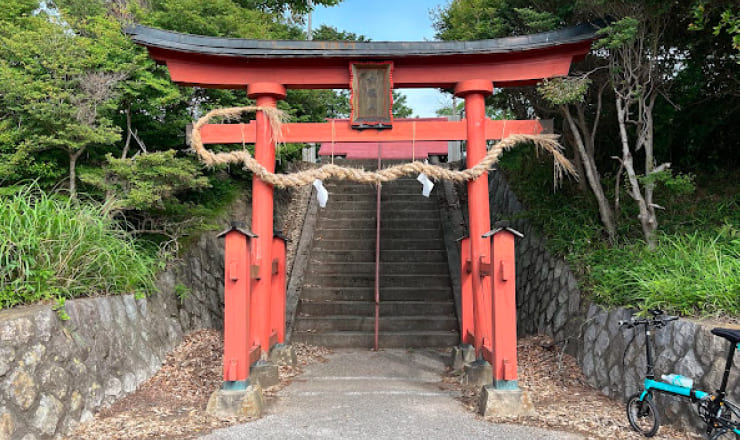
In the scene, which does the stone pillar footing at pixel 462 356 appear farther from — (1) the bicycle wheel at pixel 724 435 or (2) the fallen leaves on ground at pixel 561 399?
(1) the bicycle wheel at pixel 724 435

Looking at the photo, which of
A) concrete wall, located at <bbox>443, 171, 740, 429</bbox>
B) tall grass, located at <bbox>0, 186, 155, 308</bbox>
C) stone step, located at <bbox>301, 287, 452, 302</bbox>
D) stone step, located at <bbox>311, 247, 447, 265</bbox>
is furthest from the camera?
stone step, located at <bbox>311, 247, 447, 265</bbox>

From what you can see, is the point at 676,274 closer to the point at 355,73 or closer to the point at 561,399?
the point at 561,399

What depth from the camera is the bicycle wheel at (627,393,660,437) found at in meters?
3.83

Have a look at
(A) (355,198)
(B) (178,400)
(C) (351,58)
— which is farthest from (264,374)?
(A) (355,198)

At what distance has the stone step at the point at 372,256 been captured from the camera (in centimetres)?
945

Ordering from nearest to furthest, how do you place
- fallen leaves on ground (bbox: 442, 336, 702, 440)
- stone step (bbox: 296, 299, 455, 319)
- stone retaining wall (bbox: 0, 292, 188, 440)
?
stone retaining wall (bbox: 0, 292, 188, 440) → fallen leaves on ground (bbox: 442, 336, 702, 440) → stone step (bbox: 296, 299, 455, 319)

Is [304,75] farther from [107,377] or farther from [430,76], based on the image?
[107,377]

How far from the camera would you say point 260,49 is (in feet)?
18.0

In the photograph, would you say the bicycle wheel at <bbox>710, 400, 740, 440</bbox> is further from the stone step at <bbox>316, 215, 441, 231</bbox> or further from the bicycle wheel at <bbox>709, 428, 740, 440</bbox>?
the stone step at <bbox>316, 215, 441, 231</bbox>

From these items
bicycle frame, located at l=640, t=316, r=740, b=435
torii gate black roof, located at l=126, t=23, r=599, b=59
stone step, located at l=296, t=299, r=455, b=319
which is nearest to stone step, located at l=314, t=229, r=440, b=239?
stone step, located at l=296, t=299, r=455, b=319

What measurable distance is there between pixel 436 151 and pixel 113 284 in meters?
10.3

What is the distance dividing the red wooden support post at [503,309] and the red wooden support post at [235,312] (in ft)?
7.98

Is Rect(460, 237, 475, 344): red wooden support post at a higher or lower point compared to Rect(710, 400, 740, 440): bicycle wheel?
higher

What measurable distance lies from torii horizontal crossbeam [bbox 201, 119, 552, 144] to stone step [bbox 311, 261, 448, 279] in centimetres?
391
